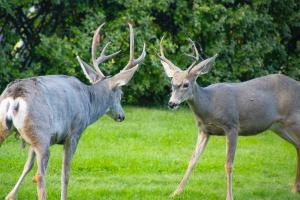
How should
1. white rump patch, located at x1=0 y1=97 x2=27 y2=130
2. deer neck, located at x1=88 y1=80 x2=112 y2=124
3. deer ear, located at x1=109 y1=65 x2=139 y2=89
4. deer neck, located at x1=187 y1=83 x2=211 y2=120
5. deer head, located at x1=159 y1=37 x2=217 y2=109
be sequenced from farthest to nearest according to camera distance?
deer neck, located at x1=187 y1=83 x2=211 y2=120 < deer head, located at x1=159 y1=37 x2=217 y2=109 < deer ear, located at x1=109 y1=65 x2=139 y2=89 < deer neck, located at x1=88 y1=80 x2=112 y2=124 < white rump patch, located at x1=0 y1=97 x2=27 y2=130

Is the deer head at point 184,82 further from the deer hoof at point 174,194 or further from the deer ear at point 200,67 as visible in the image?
the deer hoof at point 174,194

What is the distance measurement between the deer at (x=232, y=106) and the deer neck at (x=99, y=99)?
767 millimetres

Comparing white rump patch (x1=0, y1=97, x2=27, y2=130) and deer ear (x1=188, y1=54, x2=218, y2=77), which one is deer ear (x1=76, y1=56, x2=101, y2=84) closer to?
deer ear (x1=188, y1=54, x2=218, y2=77)

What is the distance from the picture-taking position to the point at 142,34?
15.6 meters

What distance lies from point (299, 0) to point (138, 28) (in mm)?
4229

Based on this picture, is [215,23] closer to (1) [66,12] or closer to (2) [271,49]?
(2) [271,49]

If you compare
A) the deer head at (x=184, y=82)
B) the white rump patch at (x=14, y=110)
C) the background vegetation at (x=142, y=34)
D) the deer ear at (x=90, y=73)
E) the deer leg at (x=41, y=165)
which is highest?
the white rump patch at (x=14, y=110)

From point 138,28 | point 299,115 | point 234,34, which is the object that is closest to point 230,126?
point 299,115

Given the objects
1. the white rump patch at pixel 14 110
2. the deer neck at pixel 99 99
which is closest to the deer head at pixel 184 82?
the deer neck at pixel 99 99

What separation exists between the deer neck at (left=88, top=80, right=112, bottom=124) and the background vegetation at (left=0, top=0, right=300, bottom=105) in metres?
5.43

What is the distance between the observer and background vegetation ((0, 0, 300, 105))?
50.0ft

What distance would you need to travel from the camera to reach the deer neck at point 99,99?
369 inches

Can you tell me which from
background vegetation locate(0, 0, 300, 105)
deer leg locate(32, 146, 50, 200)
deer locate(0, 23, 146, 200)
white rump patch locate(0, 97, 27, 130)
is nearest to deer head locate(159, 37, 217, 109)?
deer locate(0, 23, 146, 200)

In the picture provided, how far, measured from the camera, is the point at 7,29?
15312 millimetres
